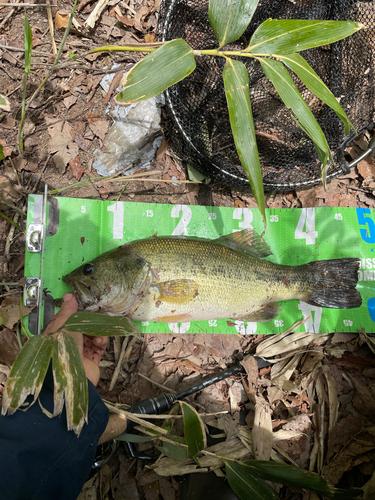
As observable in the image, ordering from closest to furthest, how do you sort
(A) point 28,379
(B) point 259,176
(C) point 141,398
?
(A) point 28,379, (B) point 259,176, (C) point 141,398

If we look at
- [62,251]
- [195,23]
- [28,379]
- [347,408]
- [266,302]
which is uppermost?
[195,23]

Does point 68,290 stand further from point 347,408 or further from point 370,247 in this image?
point 370,247

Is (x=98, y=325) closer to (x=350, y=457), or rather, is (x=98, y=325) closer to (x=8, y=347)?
(x=8, y=347)

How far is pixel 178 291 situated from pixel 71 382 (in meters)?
1.39

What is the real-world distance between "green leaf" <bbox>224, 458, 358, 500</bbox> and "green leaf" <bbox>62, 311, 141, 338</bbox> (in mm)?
1667

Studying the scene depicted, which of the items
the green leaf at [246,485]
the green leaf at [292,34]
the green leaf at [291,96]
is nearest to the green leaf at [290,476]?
the green leaf at [246,485]

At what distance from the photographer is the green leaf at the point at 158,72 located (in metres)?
1.70

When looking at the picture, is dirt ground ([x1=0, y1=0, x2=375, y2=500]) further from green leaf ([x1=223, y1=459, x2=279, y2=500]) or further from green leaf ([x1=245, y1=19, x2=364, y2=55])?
green leaf ([x1=245, y1=19, x2=364, y2=55])

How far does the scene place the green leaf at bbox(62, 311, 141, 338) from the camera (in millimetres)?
1741

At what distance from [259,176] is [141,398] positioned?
234cm

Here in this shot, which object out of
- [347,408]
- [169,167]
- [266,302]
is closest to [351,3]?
[169,167]

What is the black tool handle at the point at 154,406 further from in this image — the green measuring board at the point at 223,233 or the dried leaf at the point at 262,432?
the dried leaf at the point at 262,432

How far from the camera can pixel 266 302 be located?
3.17m

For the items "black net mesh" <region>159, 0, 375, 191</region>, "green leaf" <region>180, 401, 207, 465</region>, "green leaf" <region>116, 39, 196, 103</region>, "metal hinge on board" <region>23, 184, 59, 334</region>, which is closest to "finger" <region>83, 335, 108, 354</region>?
"metal hinge on board" <region>23, 184, 59, 334</region>
